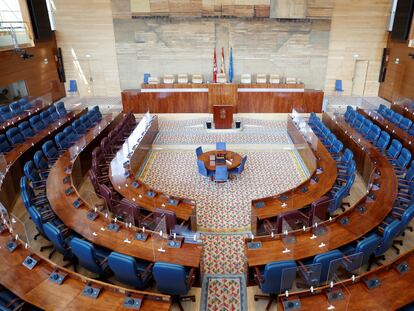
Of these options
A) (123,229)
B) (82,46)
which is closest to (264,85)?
(82,46)

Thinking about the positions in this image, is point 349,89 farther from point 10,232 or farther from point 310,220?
point 10,232

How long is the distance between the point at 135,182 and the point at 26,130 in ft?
16.9

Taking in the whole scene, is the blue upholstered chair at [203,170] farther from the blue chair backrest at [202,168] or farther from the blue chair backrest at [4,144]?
the blue chair backrest at [4,144]

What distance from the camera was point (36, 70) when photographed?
1703cm

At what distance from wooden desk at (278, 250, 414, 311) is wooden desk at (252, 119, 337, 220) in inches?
92.4

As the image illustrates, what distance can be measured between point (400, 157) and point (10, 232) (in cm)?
970

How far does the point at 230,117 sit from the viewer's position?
1428cm

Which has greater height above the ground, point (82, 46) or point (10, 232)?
point (82, 46)

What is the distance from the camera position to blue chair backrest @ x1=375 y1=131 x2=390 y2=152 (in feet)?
32.2

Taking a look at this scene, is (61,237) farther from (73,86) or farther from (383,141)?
(73,86)

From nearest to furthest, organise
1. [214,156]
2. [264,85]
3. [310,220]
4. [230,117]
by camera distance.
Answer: [310,220] → [214,156] → [230,117] → [264,85]

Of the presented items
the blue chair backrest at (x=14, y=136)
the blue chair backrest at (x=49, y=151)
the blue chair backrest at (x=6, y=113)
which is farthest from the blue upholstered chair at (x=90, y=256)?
the blue chair backrest at (x=6, y=113)

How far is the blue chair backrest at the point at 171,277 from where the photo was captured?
473 cm

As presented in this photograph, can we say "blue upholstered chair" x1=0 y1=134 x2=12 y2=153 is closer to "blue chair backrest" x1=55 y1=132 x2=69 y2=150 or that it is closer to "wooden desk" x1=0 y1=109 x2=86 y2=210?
"wooden desk" x1=0 y1=109 x2=86 y2=210
